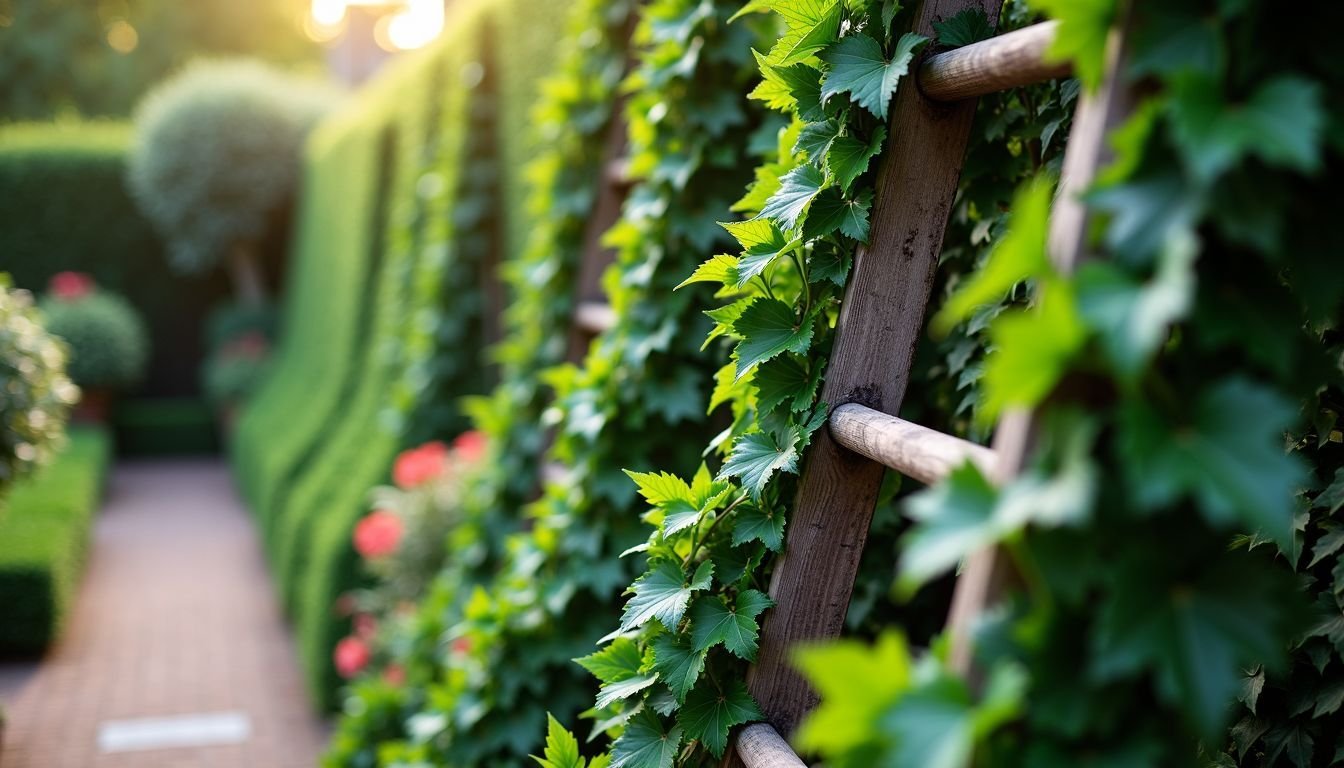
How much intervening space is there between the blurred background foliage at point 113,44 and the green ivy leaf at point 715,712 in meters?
22.0

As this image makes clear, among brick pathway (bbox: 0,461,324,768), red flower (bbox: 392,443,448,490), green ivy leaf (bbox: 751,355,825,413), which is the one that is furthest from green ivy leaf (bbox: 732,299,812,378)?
brick pathway (bbox: 0,461,324,768)

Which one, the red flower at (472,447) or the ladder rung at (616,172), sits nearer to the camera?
the ladder rung at (616,172)

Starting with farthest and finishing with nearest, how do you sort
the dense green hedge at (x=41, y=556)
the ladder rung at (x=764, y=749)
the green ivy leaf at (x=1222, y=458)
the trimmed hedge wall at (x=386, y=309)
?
the dense green hedge at (x=41, y=556), the trimmed hedge wall at (x=386, y=309), the ladder rung at (x=764, y=749), the green ivy leaf at (x=1222, y=458)

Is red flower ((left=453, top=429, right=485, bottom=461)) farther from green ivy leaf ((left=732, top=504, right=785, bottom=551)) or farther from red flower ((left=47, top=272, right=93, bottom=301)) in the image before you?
red flower ((left=47, top=272, right=93, bottom=301))

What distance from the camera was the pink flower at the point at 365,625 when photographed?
4.41m

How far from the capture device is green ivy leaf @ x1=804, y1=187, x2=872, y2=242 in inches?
49.8

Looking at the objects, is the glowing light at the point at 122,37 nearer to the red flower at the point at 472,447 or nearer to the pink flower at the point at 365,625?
the pink flower at the point at 365,625

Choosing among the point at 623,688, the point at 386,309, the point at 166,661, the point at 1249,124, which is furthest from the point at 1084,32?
the point at 166,661

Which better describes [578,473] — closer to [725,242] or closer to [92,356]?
[725,242]

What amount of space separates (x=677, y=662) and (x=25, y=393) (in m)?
3.44

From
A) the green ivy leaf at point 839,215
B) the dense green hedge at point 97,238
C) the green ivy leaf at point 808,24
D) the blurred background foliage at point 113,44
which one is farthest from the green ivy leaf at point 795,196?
the blurred background foliage at point 113,44

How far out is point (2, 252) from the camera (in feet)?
39.9

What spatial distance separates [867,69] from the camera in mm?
1263

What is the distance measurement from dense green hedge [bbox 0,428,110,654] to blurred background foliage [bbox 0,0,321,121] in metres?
14.9
